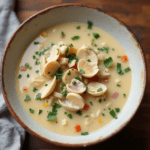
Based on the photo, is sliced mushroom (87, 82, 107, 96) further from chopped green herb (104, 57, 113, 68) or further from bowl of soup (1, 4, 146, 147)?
chopped green herb (104, 57, 113, 68)

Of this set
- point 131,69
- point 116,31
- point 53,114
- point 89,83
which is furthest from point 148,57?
point 53,114

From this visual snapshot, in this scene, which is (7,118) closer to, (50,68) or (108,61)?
(50,68)

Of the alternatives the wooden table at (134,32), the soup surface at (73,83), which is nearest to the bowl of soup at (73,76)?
the soup surface at (73,83)

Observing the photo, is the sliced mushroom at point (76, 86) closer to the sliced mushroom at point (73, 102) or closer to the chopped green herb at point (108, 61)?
the sliced mushroom at point (73, 102)

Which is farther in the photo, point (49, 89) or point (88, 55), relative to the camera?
point (88, 55)

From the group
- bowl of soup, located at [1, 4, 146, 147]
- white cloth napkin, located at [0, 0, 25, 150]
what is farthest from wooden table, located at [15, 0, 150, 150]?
bowl of soup, located at [1, 4, 146, 147]

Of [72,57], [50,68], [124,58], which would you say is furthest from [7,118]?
[124,58]

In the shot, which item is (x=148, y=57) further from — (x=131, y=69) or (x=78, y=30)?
(x=78, y=30)
